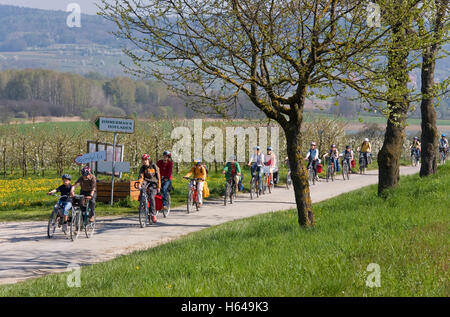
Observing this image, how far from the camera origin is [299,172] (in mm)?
10938

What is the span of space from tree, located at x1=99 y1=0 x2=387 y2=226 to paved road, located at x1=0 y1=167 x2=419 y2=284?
11.7ft

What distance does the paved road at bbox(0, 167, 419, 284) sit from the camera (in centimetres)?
1008

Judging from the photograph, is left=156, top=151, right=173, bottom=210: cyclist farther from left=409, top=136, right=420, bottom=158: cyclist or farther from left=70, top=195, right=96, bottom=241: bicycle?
left=409, top=136, right=420, bottom=158: cyclist

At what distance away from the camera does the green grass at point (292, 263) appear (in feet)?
19.7

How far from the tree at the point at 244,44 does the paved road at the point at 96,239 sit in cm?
357

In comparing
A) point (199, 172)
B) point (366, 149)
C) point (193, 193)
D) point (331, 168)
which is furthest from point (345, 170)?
point (193, 193)

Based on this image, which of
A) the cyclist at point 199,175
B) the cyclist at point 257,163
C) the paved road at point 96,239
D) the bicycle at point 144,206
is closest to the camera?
the paved road at point 96,239

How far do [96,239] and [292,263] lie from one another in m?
6.70

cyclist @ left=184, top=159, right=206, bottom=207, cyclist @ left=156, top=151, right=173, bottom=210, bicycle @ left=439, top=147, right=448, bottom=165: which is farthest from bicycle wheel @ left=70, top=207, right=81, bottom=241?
bicycle @ left=439, top=147, right=448, bottom=165

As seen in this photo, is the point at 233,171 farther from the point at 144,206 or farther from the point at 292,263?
the point at 292,263

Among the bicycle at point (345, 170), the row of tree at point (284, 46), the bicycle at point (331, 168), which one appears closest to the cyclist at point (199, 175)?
the row of tree at point (284, 46)

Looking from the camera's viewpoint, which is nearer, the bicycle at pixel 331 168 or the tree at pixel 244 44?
the tree at pixel 244 44

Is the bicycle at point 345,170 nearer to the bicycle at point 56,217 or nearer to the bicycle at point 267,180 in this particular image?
the bicycle at point 267,180
